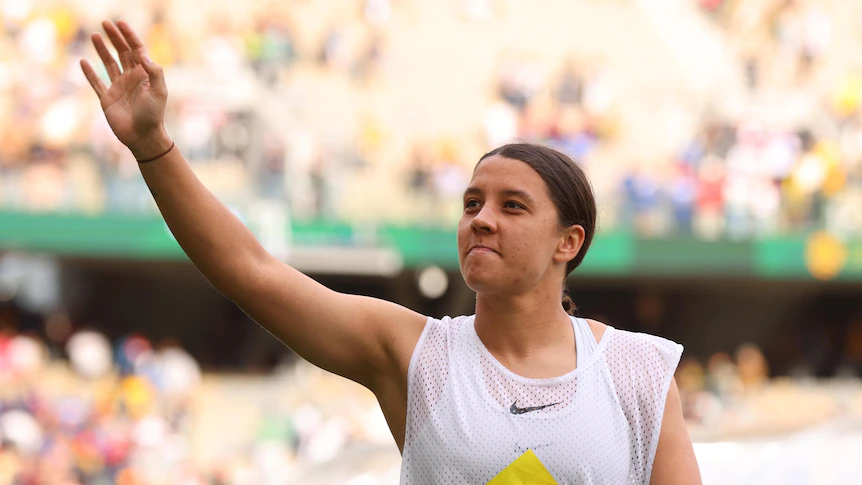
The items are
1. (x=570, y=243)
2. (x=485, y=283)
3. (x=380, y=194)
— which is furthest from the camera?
(x=380, y=194)

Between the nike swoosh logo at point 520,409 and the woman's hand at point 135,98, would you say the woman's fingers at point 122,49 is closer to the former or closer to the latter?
the woman's hand at point 135,98

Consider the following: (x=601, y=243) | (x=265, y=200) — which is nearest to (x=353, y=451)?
(x=265, y=200)

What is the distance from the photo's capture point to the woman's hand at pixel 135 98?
6.40 feet

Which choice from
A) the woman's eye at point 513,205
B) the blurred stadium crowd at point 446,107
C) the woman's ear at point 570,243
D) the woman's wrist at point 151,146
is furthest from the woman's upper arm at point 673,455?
the blurred stadium crowd at point 446,107

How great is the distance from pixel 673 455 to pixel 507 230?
1.72ft

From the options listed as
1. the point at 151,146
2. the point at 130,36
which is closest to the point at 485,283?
the point at 151,146

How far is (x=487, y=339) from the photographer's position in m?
2.09

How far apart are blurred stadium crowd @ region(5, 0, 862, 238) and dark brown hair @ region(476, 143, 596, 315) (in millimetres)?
9536

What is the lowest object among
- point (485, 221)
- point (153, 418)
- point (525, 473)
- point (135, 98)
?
point (153, 418)

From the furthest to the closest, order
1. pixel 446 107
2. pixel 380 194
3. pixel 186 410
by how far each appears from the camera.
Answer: pixel 446 107, pixel 380 194, pixel 186 410

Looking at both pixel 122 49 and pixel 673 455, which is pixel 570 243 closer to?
pixel 673 455

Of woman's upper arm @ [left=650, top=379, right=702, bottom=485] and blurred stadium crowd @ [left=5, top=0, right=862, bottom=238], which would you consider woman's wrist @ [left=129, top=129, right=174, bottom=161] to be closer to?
woman's upper arm @ [left=650, top=379, right=702, bottom=485]

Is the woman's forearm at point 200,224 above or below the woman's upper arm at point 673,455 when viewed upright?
above

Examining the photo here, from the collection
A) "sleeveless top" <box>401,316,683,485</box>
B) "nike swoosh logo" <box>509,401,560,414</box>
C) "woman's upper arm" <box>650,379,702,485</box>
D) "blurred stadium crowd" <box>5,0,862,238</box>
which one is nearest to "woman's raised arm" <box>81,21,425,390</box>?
"sleeveless top" <box>401,316,683,485</box>
